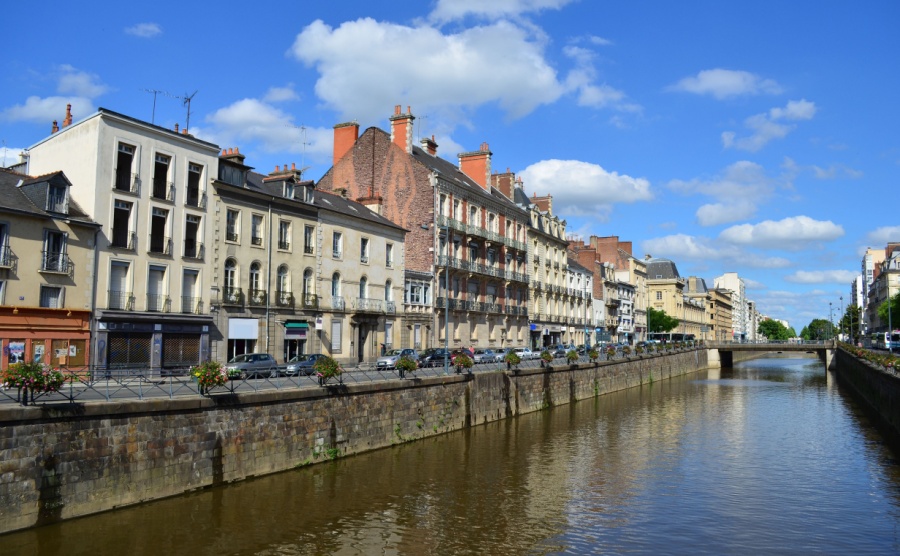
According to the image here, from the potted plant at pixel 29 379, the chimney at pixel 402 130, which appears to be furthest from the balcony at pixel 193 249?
the chimney at pixel 402 130

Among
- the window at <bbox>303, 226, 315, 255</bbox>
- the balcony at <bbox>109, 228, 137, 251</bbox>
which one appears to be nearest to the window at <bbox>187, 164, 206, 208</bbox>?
the balcony at <bbox>109, 228, 137, 251</bbox>

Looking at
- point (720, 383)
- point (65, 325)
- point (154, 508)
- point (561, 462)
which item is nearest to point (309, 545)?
point (154, 508)

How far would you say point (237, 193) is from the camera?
130 ft

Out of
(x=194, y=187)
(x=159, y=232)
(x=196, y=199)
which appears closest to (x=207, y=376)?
(x=159, y=232)

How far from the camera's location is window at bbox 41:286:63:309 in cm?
3056

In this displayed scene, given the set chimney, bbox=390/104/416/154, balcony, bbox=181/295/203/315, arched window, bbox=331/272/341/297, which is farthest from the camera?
chimney, bbox=390/104/416/154

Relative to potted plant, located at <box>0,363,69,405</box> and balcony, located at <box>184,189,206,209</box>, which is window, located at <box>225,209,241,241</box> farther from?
potted plant, located at <box>0,363,69,405</box>

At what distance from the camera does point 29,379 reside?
16391 millimetres

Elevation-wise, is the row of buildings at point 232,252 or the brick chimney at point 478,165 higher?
the brick chimney at point 478,165

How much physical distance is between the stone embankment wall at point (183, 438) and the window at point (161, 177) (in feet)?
54.6

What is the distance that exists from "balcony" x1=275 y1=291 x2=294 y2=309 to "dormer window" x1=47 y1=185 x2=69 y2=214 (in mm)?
12560

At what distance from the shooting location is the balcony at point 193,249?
A: 37.1 m

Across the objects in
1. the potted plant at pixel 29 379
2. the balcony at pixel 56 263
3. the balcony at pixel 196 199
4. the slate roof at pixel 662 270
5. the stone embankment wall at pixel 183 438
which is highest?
the slate roof at pixel 662 270

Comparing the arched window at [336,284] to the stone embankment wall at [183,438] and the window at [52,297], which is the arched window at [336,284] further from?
the window at [52,297]
